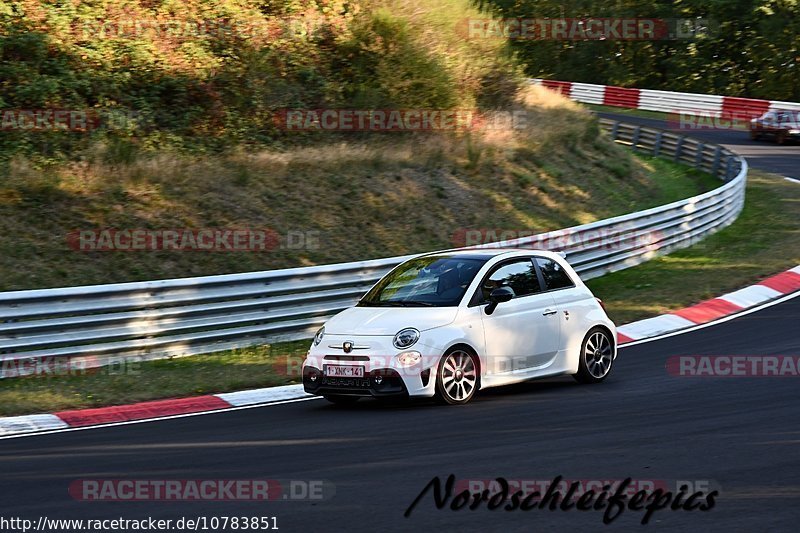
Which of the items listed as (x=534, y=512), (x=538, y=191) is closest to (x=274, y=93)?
(x=538, y=191)

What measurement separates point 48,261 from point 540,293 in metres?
7.78

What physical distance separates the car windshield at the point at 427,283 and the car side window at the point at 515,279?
188mm

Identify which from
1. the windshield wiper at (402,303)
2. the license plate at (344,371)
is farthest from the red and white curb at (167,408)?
the windshield wiper at (402,303)

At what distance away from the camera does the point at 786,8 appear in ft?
182

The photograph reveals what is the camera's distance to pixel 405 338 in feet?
35.8

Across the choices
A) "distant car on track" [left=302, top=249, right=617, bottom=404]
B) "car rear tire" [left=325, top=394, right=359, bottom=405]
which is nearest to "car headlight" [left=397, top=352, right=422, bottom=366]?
"distant car on track" [left=302, top=249, right=617, bottom=404]

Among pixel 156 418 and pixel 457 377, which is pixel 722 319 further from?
pixel 156 418

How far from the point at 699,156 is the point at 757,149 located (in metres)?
5.76

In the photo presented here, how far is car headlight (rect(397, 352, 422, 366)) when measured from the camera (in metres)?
10.8

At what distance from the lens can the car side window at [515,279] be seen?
38.7 feet

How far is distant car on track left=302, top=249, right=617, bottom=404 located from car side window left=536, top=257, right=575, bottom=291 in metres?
0.01

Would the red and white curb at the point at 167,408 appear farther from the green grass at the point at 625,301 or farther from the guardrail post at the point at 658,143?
the guardrail post at the point at 658,143

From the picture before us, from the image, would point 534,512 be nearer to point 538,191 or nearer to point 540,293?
point 540,293

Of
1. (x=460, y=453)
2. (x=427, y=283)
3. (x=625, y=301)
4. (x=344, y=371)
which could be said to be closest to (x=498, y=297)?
(x=427, y=283)
